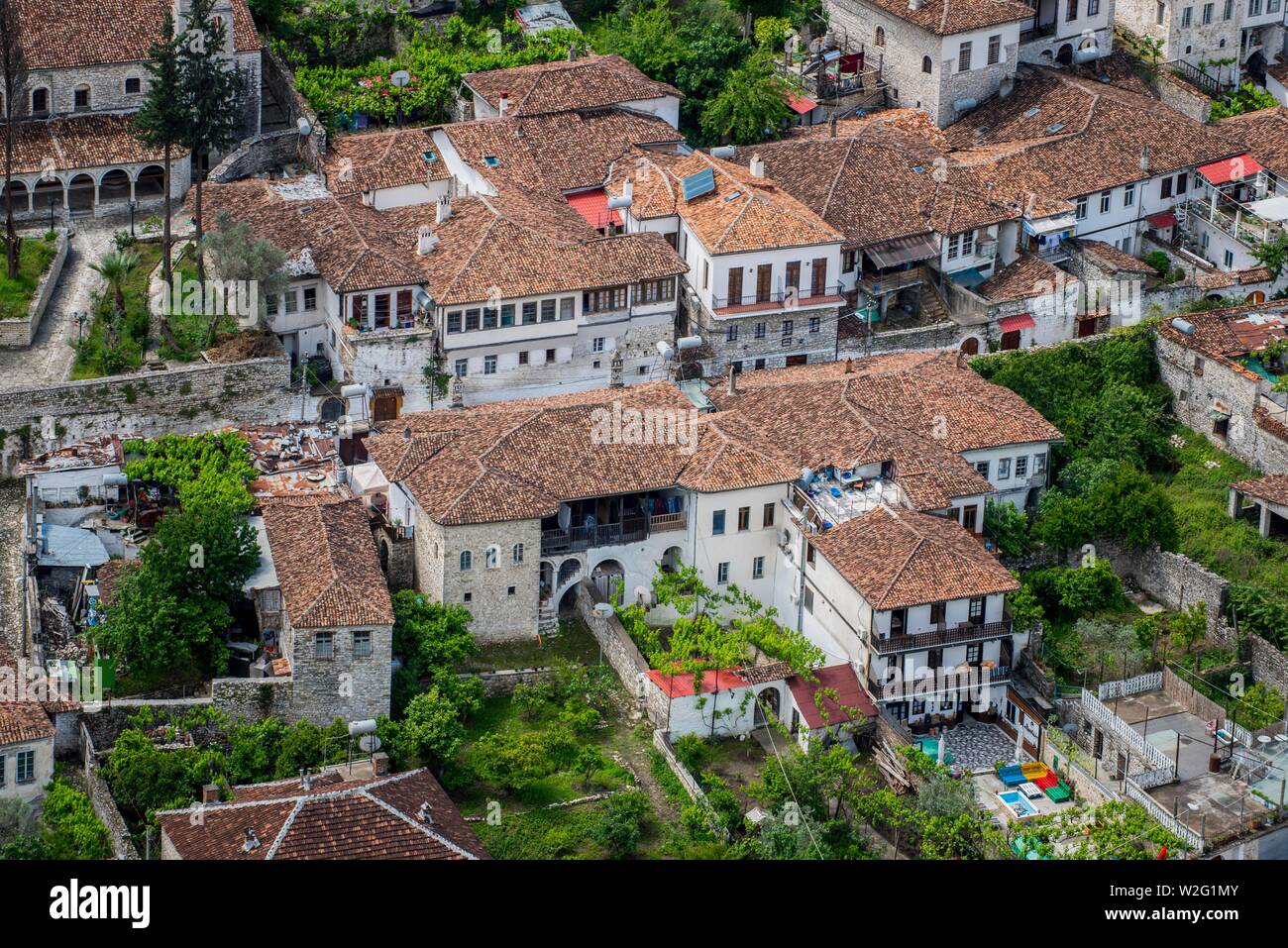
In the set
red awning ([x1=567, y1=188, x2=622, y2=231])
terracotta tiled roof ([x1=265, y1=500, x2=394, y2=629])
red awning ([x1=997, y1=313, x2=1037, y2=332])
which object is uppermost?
red awning ([x1=567, y1=188, x2=622, y2=231])

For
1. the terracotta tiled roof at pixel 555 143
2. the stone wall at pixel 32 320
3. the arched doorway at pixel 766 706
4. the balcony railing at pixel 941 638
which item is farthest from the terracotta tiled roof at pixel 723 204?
the stone wall at pixel 32 320

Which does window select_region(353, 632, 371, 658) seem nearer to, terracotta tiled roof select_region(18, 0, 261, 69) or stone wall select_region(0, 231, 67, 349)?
stone wall select_region(0, 231, 67, 349)

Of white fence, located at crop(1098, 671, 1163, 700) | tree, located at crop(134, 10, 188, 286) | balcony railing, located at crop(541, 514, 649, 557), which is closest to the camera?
white fence, located at crop(1098, 671, 1163, 700)

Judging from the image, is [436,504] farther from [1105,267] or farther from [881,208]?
[1105,267]

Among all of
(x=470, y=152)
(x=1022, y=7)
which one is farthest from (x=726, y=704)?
(x=1022, y=7)

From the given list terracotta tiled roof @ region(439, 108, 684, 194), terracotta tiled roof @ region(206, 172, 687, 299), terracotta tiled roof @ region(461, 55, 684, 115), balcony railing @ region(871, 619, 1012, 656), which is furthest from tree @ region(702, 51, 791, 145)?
balcony railing @ region(871, 619, 1012, 656)
